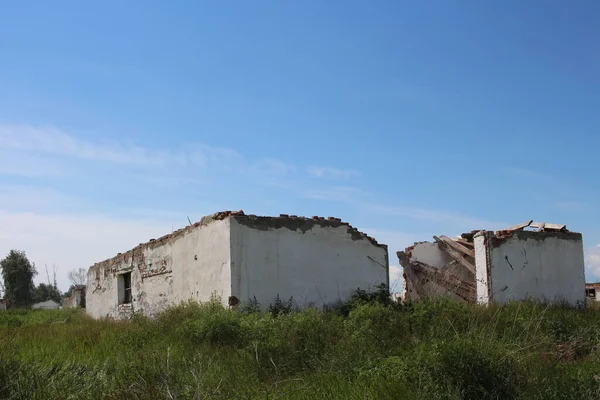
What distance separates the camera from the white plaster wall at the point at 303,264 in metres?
12.8

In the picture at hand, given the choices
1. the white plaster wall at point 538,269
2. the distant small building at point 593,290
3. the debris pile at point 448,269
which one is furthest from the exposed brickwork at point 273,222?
the distant small building at point 593,290

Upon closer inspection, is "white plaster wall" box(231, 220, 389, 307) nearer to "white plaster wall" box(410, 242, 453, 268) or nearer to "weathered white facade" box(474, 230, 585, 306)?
"weathered white facade" box(474, 230, 585, 306)

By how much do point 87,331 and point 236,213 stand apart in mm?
4130

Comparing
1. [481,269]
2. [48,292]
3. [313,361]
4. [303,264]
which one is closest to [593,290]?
[481,269]

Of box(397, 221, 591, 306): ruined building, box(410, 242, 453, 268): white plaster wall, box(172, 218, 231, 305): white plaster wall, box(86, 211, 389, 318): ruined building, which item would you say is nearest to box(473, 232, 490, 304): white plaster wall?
box(397, 221, 591, 306): ruined building

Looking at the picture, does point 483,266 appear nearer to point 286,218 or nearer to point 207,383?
point 286,218

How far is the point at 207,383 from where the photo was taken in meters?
6.50

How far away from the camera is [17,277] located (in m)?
43.4

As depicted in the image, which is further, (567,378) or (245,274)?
(245,274)

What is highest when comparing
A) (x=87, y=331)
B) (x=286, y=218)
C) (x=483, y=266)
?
(x=286, y=218)

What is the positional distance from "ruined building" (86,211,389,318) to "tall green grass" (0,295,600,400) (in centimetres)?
180

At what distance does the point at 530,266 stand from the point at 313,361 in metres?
9.81

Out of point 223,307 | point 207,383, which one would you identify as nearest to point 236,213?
point 223,307

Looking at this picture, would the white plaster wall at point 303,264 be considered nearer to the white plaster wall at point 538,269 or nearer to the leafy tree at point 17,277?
the white plaster wall at point 538,269
